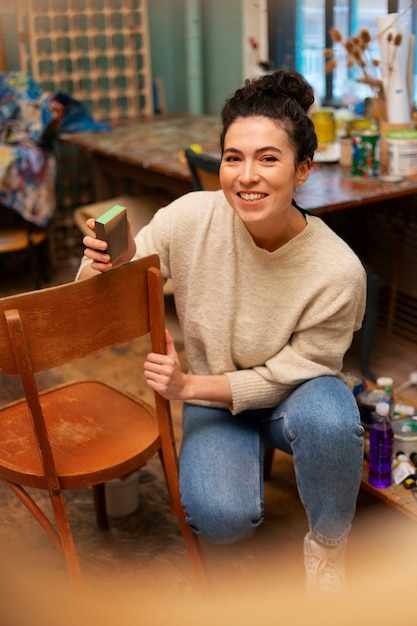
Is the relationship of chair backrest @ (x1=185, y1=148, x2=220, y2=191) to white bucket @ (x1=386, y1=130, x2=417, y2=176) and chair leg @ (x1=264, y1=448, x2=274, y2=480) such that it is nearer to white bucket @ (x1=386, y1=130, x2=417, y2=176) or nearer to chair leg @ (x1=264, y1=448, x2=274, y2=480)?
white bucket @ (x1=386, y1=130, x2=417, y2=176)

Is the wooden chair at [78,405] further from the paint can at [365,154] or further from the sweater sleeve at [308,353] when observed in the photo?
the paint can at [365,154]

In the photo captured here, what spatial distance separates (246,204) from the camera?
3.83ft

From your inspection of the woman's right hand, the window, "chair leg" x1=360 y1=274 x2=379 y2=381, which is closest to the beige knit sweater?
the woman's right hand

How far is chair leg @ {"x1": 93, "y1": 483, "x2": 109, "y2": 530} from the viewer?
5.29ft

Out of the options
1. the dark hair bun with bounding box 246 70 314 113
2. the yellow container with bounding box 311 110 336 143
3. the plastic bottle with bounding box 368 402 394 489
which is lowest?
the plastic bottle with bounding box 368 402 394 489

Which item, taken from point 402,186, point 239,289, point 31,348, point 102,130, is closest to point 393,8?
point 402,186

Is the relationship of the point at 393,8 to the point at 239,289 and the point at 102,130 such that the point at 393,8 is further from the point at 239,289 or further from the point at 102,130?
the point at 239,289

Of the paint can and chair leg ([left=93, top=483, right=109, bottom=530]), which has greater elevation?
the paint can

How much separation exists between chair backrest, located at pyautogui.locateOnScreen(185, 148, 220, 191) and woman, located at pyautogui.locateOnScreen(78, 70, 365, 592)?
1.99 ft

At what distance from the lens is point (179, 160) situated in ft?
8.21

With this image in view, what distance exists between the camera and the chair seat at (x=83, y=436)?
122cm

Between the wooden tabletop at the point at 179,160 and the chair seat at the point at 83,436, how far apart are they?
0.80m

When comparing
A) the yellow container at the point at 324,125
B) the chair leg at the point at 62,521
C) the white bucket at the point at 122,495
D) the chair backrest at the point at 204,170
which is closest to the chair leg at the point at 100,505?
the white bucket at the point at 122,495

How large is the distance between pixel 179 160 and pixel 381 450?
54.5 inches
